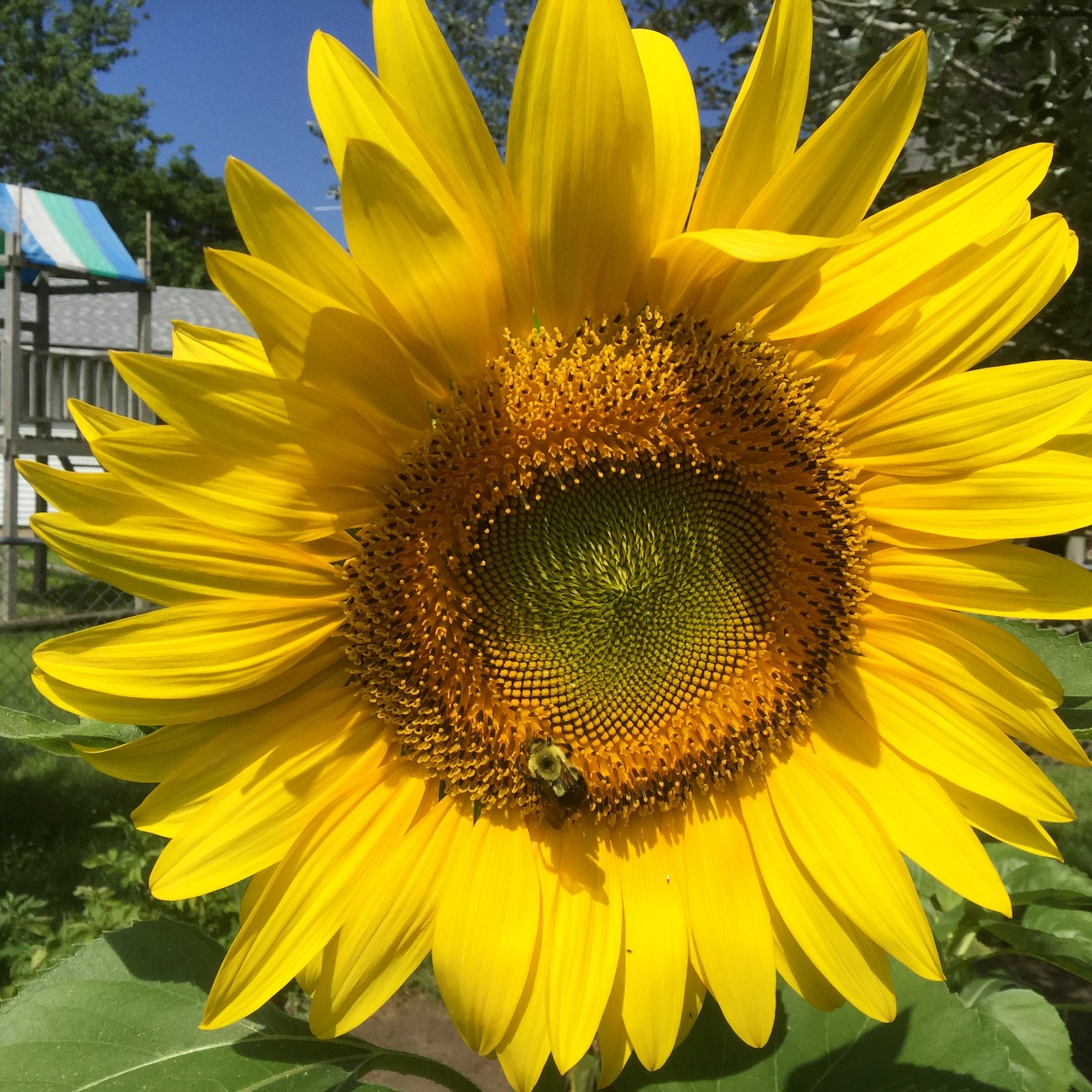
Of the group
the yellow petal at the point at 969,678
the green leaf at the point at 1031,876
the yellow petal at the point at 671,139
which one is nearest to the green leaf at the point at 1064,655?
the yellow petal at the point at 969,678

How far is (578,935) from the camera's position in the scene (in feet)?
4.39

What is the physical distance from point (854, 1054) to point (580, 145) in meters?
1.40

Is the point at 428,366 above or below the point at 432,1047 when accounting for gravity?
above

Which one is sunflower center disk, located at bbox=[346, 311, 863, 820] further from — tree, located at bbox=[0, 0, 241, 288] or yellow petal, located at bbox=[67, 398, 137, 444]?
tree, located at bbox=[0, 0, 241, 288]

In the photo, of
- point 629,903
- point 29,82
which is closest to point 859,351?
point 629,903

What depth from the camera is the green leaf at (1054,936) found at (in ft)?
5.81

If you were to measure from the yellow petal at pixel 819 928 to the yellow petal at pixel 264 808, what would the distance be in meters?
0.59

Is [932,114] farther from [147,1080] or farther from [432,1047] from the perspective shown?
[432,1047]

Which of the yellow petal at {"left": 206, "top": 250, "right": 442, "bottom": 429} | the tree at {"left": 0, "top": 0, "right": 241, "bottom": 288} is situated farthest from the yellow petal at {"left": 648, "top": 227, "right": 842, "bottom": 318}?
the tree at {"left": 0, "top": 0, "right": 241, "bottom": 288}

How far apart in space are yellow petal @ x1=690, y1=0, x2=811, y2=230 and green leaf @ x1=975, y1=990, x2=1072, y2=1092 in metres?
1.76

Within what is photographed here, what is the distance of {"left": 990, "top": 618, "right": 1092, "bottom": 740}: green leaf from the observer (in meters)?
1.49

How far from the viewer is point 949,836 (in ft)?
4.29

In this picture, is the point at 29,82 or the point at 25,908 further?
the point at 29,82

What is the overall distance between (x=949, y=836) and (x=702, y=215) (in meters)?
0.88
